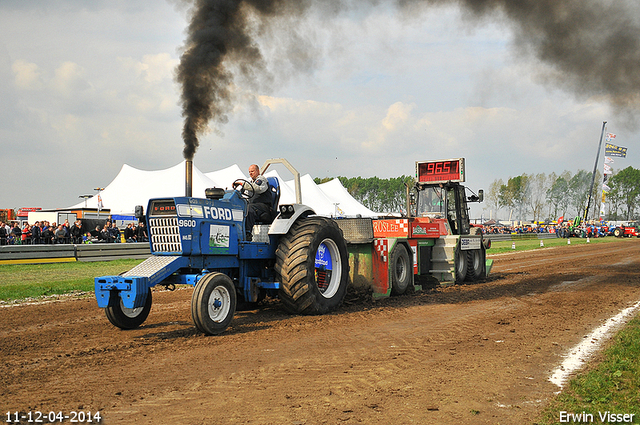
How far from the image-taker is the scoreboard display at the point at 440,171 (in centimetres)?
1384

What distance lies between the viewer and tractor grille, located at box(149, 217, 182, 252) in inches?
258

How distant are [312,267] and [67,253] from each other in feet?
46.7

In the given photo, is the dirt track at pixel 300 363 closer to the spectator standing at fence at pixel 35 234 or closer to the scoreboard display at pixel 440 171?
the scoreboard display at pixel 440 171

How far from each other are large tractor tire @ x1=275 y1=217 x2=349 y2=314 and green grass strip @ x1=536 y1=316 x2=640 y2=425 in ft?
12.3

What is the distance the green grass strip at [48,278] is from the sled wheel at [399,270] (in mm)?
6785

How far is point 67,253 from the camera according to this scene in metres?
18.6

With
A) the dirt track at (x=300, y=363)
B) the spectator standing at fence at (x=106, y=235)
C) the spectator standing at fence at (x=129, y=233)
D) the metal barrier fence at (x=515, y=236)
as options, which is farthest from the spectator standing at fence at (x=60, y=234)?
the metal barrier fence at (x=515, y=236)

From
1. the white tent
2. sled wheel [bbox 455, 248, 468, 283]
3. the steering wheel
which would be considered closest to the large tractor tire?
the steering wheel

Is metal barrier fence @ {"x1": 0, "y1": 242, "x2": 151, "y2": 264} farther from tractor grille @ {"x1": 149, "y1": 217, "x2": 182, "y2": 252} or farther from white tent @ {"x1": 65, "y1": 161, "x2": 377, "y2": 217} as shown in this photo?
tractor grille @ {"x1": 149, "y1": 217, "x2": 182, "y2": 252}

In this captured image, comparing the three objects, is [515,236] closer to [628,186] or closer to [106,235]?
[106,235]

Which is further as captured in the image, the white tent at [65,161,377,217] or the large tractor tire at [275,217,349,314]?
the white tent at [65,161,377,217]

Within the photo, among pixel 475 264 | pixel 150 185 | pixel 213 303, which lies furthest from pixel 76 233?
pixel 213 303

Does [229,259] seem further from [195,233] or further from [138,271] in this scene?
[138,271]

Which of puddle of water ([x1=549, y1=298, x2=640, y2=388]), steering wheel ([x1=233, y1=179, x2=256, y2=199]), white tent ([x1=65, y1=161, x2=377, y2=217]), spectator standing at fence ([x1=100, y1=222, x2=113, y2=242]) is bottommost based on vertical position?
puddle of water ([x1=549, y1=298, x2=640, y2=388])
